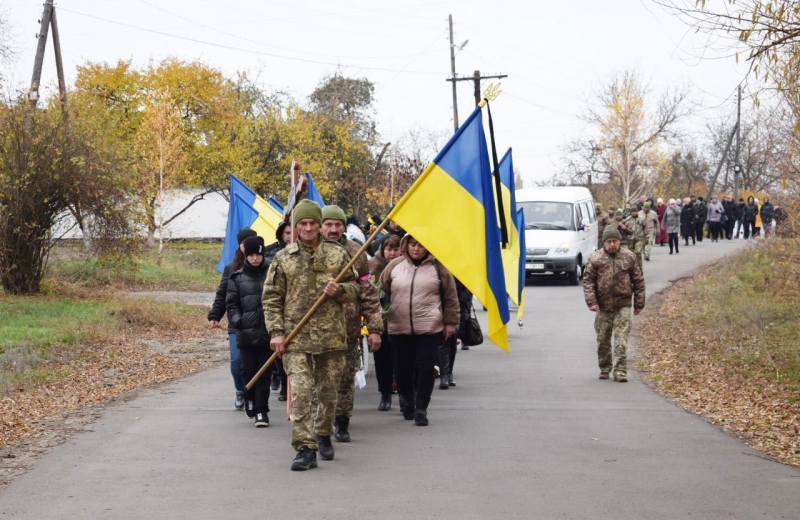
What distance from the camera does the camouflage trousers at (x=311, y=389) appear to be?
7.59 m

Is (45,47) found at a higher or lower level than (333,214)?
higher

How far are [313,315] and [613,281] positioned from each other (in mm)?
5732

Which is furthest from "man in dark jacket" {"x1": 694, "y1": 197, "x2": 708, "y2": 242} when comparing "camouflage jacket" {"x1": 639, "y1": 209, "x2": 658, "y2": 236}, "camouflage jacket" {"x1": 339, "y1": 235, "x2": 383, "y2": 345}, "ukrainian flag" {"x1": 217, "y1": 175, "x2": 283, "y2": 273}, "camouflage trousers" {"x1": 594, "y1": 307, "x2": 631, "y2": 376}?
"camouflage jacket" {"x1": 339, "y1": 235, "x2": 383, "y2": 345}

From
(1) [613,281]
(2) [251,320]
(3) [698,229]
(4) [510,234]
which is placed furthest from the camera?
(3) [698,229]

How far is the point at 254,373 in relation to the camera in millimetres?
9633

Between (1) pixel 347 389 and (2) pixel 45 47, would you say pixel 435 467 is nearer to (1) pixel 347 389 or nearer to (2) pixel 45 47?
(1) pixel 347 389

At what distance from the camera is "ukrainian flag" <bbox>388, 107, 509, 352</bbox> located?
340 inches

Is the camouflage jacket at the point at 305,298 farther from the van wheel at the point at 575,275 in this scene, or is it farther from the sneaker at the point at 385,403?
the van wheel at the point at 575,275

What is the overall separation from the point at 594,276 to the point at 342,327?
5521mm

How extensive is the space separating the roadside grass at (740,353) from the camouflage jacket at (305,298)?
3.48 m

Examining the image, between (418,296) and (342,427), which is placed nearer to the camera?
(342,427)

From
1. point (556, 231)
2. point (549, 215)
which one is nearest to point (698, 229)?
point (549, 215)

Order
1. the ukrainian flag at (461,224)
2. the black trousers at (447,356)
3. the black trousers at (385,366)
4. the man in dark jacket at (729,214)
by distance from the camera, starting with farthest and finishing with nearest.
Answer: the man in dark jacket at (729,214) → the black trousers at (447,356) → the black trousers at (385,366) → the ukrainian flag at (461,224)

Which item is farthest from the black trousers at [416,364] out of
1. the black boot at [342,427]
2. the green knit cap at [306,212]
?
the green knit cap at [306,212]
